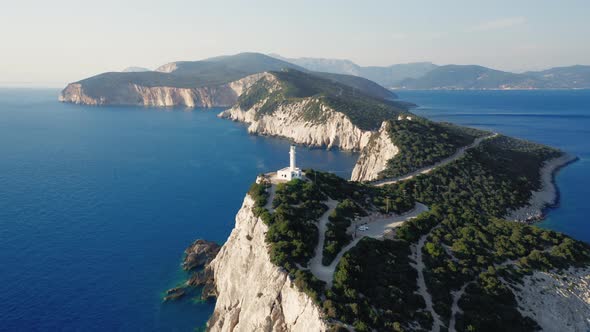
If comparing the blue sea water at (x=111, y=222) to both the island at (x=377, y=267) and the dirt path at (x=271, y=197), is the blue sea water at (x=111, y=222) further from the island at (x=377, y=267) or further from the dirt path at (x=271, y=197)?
the dirt path at (x=271, y=197)

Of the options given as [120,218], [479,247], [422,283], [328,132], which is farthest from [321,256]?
[328,132]

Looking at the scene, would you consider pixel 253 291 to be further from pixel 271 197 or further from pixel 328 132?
pixel 328 132

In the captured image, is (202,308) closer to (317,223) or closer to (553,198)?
(317,223)

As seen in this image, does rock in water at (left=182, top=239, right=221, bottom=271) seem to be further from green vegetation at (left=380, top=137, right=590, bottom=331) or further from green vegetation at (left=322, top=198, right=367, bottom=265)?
green vegetation at (left=380, top=137, right=590, bottom=331)

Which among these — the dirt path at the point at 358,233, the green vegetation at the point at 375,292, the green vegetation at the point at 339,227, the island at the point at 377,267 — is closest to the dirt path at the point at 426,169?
the island at the point at 377,267

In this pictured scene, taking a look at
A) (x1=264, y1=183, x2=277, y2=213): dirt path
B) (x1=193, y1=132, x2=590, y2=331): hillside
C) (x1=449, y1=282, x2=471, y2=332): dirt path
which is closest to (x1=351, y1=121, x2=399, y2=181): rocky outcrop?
(x1=193, y1=132, x2=590, y2=331): hillside

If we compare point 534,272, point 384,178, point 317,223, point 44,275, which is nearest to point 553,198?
point 384,178
